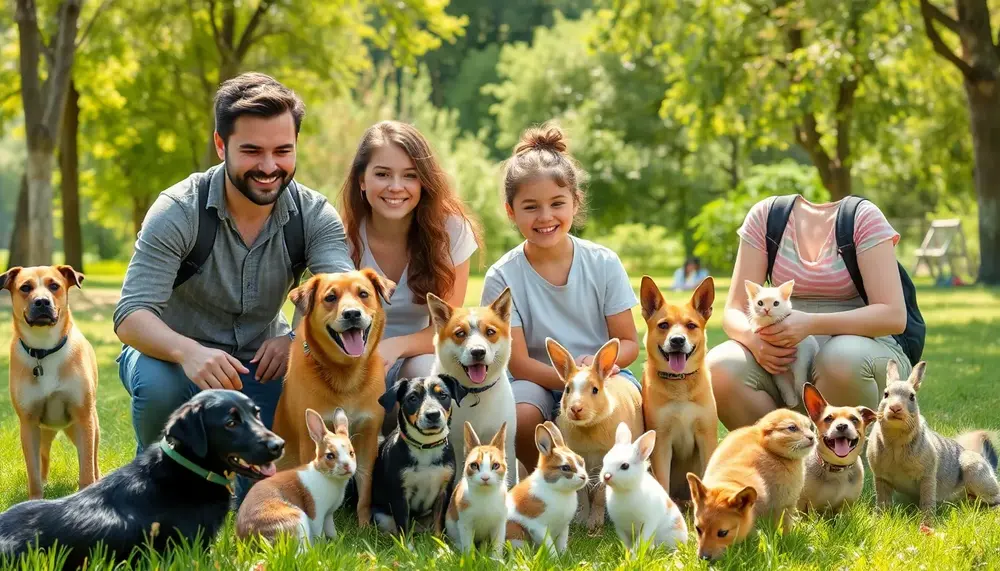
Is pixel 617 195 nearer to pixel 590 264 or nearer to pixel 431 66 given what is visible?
pixel 431 66

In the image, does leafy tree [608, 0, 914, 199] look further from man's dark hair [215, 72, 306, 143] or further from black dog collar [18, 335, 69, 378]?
black dog collar [18, 335, 69, 378]

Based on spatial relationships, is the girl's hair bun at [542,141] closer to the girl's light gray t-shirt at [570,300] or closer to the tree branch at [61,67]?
the girl's light gray t-shirt at [570,300]

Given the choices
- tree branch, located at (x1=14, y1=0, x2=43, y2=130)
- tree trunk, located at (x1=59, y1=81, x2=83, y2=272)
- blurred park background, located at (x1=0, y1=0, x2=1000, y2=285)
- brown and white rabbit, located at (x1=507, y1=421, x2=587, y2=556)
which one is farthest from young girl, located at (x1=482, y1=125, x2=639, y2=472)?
tree trunk, located at (x1=59, y1=81, x2=83, y2=272)

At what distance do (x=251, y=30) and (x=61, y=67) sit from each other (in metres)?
6.74

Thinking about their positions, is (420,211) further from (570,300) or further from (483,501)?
(483,501)

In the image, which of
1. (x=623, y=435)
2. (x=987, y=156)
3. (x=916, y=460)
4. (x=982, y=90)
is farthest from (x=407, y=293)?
(x=987, y=156)

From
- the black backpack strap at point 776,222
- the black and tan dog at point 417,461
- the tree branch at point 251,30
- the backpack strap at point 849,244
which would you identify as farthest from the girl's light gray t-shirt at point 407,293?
the tree branch at point 251,30

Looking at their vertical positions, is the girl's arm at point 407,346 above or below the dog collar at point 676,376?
above

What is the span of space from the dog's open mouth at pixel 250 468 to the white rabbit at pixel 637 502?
1.39m

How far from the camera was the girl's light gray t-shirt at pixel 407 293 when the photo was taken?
580cm

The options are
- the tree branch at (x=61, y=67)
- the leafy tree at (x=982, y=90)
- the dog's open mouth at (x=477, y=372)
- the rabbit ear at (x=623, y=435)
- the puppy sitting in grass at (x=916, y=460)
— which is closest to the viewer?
the rabbit ear at (x=623, y=435)

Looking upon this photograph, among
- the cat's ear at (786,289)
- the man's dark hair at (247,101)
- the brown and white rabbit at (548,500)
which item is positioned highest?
the man's dark hair at (247,101)

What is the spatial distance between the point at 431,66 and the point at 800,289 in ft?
193

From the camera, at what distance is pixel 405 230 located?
5.92 metres
